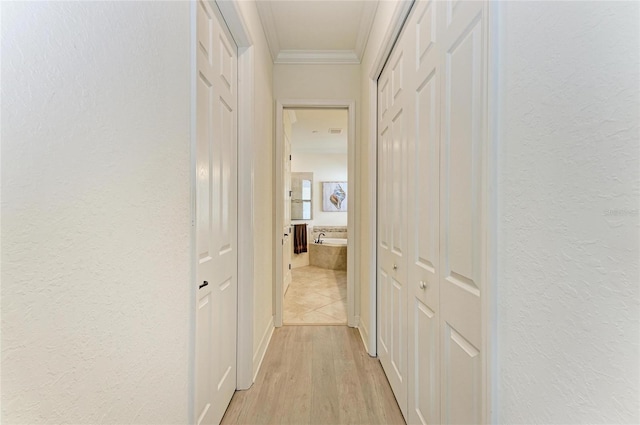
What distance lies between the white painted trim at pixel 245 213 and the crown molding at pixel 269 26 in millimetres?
551

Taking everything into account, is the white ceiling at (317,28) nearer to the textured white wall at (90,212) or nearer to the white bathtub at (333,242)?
the textured white wall at (90,212)

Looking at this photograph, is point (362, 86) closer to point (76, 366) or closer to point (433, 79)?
point (433, 79)

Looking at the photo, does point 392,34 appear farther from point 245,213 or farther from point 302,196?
point 302,196

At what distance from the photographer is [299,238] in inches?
240

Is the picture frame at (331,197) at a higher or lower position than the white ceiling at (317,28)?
lower

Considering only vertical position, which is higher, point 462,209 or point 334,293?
point 462,209

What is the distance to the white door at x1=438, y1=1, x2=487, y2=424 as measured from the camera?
89cm

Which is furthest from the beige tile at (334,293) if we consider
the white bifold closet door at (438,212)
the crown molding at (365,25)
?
the crown molding at (365,25)

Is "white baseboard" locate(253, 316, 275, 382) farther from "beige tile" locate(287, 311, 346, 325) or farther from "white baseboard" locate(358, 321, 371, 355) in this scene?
"white baseboard" locate(358, 321, 371, 355)

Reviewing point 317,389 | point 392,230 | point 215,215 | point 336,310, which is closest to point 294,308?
point 336,310

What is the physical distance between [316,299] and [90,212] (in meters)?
3.44

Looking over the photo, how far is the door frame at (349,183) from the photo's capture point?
2818 millimetres

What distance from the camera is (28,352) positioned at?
463mm

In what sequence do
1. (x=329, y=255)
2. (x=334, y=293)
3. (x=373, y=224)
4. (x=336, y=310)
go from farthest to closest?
1. (x=329, y=255)
2. (x=334, y=293)
3. (x=336, y=310)
4. (x=373, y=224)
